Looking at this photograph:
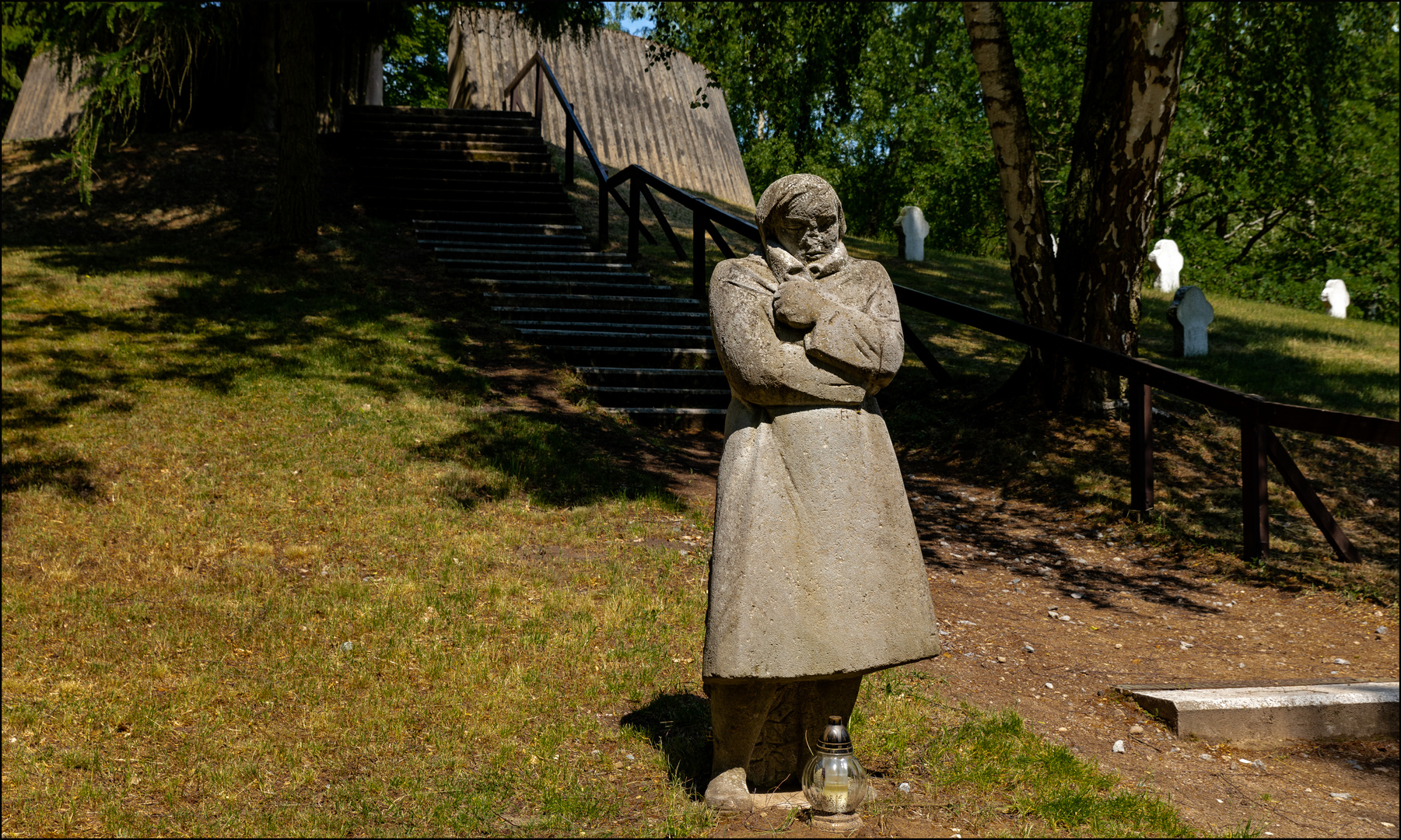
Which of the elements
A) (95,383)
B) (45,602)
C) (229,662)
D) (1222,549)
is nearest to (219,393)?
(95,383)

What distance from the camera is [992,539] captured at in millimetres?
7672

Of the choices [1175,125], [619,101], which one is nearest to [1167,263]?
[1175,125]

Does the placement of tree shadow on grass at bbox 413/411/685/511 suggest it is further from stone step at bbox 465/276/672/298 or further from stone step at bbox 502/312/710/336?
stone step at bbox 465/276/672/298

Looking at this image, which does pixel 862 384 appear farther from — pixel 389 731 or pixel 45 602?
pixel 45 602

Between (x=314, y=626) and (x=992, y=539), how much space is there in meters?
4.79

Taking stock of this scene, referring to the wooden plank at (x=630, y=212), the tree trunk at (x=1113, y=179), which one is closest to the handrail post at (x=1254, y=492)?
the tree trunk at (x=1113, y=179)

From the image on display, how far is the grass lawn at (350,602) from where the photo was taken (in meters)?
3.89

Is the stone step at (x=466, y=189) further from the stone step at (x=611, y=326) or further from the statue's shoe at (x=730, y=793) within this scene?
the statue's shoe at (x=730, y=793)

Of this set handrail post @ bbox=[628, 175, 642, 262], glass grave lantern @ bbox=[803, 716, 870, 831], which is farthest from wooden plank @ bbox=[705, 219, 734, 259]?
glass grave lantern @ bbox=[803, 716, 870, 831]

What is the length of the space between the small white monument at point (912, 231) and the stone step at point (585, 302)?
744 cm

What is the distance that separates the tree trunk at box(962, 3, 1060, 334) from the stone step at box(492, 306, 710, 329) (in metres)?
3.51

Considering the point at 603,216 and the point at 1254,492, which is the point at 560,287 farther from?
the point at 1254,492

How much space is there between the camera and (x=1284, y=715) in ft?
15.3

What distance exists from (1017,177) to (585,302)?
495cm
